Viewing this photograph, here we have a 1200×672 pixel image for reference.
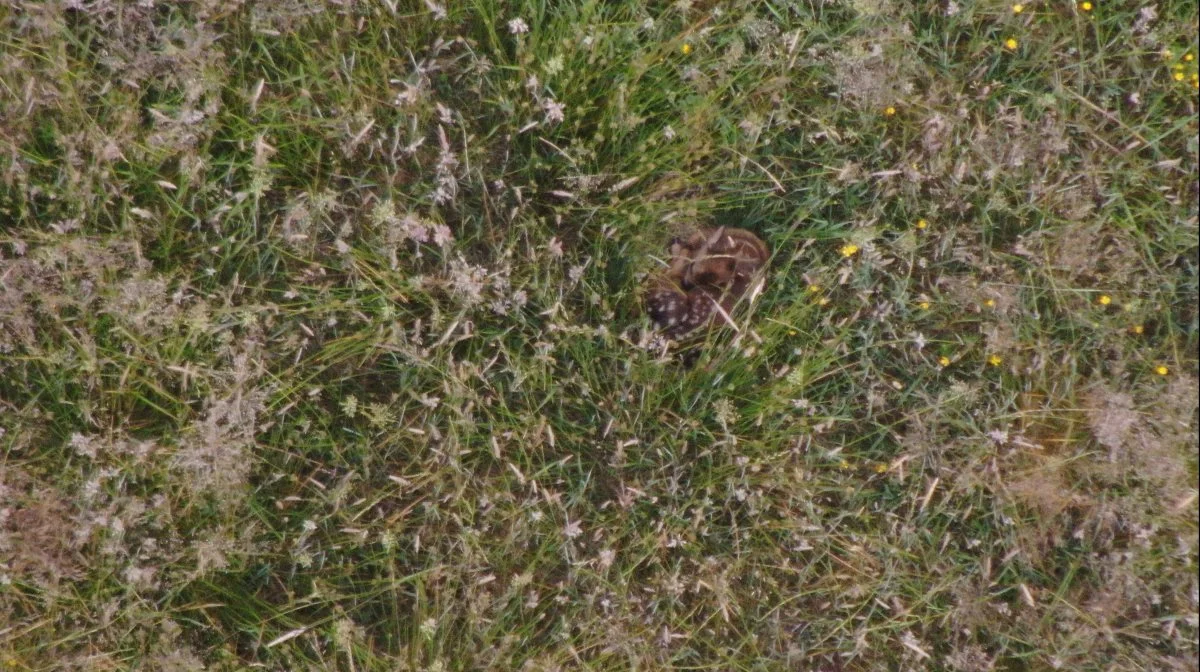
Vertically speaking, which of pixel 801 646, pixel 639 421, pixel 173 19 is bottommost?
pixel 801 646

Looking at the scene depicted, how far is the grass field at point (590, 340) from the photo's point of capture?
2436mm

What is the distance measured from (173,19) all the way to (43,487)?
4.95ft

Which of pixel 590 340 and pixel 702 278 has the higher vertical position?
pixel 702 278

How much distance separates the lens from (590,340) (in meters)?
2.46

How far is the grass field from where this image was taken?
7.99ft

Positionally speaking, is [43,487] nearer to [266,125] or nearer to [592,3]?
[266,125]

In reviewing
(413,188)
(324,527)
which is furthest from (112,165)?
(324,527)

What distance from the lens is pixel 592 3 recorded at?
2.39 m

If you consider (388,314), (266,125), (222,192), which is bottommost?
(388,314)

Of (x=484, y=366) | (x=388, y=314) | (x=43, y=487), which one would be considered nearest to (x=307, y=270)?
(x=388, y=314)

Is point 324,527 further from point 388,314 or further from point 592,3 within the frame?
point 592,3

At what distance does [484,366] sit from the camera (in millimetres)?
2486

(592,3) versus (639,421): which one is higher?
(592,3)

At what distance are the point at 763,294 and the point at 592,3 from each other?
1038 millimetres
